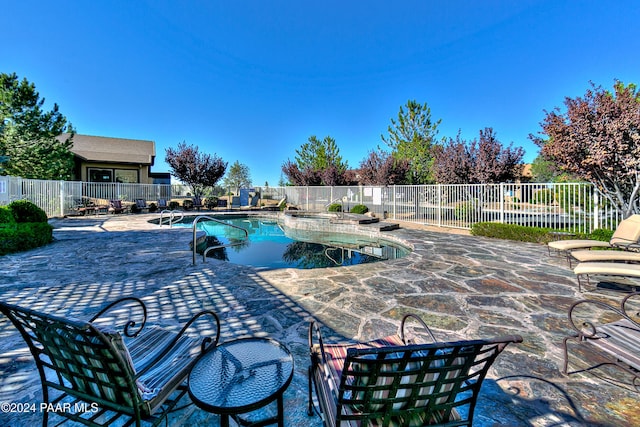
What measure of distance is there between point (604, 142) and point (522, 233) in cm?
278

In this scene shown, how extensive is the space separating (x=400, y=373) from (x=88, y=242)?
896 centimetres

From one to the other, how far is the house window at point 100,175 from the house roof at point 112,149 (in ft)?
3.72

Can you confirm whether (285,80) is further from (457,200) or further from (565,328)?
(565,328)

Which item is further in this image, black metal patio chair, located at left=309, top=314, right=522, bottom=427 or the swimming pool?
the swimming pool

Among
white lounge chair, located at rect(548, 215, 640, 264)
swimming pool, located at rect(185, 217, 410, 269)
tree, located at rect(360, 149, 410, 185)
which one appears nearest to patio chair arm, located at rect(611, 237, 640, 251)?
white lounge chair, located at rect(548, 215, 640, 264)

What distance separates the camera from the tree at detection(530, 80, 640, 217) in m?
6.04

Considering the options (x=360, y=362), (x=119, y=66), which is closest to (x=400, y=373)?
(x=360, y=362)

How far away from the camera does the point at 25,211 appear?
23.7 ft

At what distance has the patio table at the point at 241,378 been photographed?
1135 mm

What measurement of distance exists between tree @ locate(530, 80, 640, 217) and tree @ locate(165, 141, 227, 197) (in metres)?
18.8

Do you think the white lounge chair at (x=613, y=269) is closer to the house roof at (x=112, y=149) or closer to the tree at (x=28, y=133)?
the tree at (x=28, y=133)

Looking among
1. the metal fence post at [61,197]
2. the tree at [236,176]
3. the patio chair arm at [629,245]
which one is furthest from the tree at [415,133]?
the metal fence post at [61,197]

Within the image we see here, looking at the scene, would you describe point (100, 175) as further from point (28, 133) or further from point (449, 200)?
point (449, 200)

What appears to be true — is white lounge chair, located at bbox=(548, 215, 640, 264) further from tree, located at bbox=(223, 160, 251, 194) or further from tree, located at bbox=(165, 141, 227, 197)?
tree, located at bbox=(223, 160, 251, 194)
